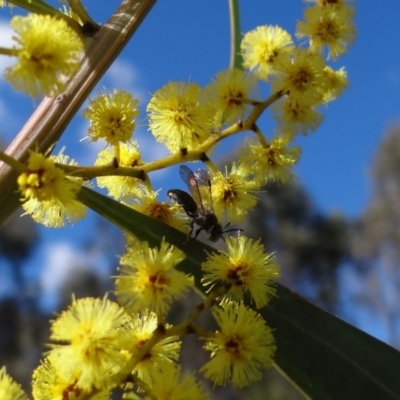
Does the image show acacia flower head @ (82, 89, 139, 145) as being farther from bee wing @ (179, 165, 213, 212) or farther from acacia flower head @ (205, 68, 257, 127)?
bee wing @ (179, 165, 213, 212)

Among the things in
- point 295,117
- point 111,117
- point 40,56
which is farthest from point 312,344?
point 40,56

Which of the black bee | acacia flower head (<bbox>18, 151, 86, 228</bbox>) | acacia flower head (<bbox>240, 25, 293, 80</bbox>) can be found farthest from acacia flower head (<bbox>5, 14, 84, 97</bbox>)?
acacia flower head (<bbox>240, 25, 293, 80</bbox>)

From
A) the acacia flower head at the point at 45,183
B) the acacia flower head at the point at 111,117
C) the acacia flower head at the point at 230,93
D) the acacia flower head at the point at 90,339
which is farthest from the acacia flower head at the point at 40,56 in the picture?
the acacia flower head at the point at 230,93

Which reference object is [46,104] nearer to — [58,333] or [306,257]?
[58,333]

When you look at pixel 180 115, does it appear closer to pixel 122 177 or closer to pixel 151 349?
pixel 122 177

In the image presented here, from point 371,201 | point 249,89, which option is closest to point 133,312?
point 249,89
